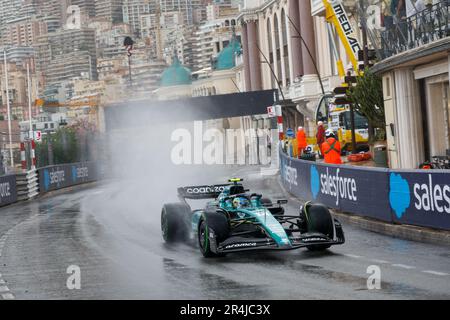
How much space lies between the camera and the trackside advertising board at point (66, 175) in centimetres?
5041

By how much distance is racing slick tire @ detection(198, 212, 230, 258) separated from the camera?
16428mm

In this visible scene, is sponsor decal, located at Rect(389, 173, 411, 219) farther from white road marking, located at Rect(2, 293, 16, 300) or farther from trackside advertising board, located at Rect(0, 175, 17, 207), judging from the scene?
trackside advertising board, located at Rect(0, 175, 17, 207)

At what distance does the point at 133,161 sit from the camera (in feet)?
267

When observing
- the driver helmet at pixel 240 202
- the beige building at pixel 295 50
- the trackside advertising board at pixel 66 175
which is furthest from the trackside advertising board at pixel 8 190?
the driver helmet at pixel 240 202

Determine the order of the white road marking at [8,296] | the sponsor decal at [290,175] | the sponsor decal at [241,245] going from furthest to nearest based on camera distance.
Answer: the sponsor decal at [290,175] → the sponsor decal at [241,245] → the white road marking at [8,296]

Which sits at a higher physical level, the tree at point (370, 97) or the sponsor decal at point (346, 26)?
the sponsor decal at point (346, 26)

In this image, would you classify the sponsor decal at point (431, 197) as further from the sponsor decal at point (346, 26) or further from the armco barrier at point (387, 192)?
the sponsor decal at point (346, 26)

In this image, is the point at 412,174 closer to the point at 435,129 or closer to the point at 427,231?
the point at 427,231

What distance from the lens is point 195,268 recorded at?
1543 cm

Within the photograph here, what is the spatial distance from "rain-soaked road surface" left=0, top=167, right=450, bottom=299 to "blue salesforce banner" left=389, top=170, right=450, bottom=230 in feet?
1.98

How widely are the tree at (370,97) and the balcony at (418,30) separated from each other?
515 centimetres

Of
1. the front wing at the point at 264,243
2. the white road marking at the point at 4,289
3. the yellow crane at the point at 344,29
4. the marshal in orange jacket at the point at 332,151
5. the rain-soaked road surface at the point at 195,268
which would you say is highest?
the yellow crane at the point at 344,29
